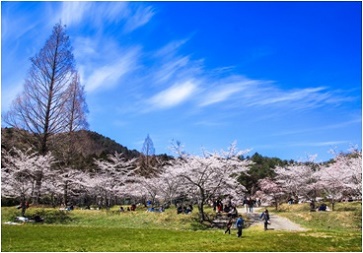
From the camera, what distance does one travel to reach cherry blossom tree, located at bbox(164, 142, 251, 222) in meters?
26.7

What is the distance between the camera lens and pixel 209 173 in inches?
1059

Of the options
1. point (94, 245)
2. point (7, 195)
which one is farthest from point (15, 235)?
point (7, 195)

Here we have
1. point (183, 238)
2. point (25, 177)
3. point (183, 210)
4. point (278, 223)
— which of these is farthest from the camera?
point (25, 177)

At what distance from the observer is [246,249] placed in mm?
13969

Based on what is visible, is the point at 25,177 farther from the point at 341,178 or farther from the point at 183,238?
the point at 341,178

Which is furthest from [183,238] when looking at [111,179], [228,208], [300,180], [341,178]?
[300,180]

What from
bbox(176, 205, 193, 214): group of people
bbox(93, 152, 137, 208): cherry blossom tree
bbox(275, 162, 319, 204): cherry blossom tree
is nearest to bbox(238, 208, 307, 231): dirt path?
bbox(176, 205, 193, 214): group of people

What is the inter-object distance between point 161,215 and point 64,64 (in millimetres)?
17518

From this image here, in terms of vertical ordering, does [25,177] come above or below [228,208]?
above

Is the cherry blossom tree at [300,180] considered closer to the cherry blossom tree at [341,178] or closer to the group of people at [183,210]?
the cherry blossom tree at [341,178]

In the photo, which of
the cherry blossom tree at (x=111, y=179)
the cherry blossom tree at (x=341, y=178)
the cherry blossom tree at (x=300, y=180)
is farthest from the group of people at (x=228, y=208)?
the cherry blossom tree at (x=300, y=180)

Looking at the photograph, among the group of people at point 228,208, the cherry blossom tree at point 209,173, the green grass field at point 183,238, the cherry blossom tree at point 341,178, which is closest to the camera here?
the green grass field at point 183,238

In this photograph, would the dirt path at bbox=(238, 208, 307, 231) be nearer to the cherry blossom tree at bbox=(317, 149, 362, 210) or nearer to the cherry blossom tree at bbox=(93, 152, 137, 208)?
the cherry blossom tree at bbox=(317, 149, 362, 210)

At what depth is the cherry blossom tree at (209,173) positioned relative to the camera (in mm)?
26656
